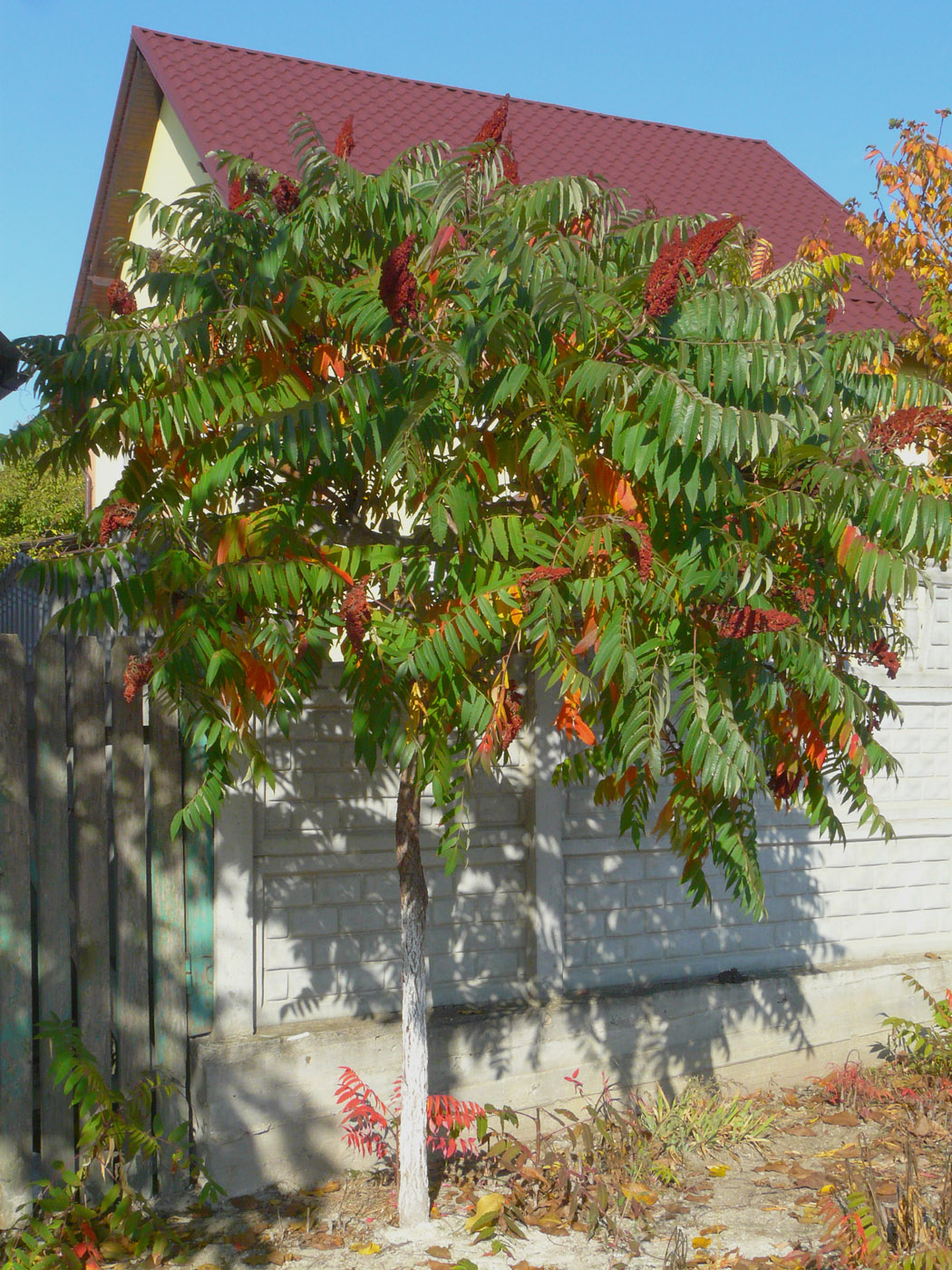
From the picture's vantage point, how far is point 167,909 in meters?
4.58

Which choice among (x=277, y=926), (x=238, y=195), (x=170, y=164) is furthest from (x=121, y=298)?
(x=170, y=164)

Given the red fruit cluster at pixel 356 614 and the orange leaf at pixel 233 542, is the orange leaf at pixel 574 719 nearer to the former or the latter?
the red fruit cluster at pixel 356 614

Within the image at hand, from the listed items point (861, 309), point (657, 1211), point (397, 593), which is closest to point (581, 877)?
point (657, 1211)

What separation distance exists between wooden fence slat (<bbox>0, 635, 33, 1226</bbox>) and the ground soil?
714mm

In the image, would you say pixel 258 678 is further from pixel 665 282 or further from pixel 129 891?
pixel 665 282

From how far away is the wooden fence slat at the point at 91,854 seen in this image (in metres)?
4.39

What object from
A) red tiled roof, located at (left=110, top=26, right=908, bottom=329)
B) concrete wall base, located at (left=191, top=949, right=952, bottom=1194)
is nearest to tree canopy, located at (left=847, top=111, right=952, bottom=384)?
red tiled roof, located at (left=110, top=26, right=908, bottom=329)

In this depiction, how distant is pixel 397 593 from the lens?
382 cm

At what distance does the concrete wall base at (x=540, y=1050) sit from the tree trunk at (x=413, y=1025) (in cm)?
54

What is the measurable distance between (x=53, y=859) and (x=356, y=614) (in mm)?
1825

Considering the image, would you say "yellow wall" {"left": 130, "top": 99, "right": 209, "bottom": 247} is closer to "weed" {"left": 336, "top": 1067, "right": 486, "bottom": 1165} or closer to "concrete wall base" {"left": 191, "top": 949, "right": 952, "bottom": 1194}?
"concrete wall base" {"left": 191, "top": 949, "right": 952, "bottom": 1194}

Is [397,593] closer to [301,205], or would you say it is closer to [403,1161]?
[301,205]

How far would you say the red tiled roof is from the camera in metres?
11.0

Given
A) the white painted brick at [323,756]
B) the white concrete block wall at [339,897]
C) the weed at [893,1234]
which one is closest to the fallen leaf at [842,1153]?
the weed at [893,1234]
